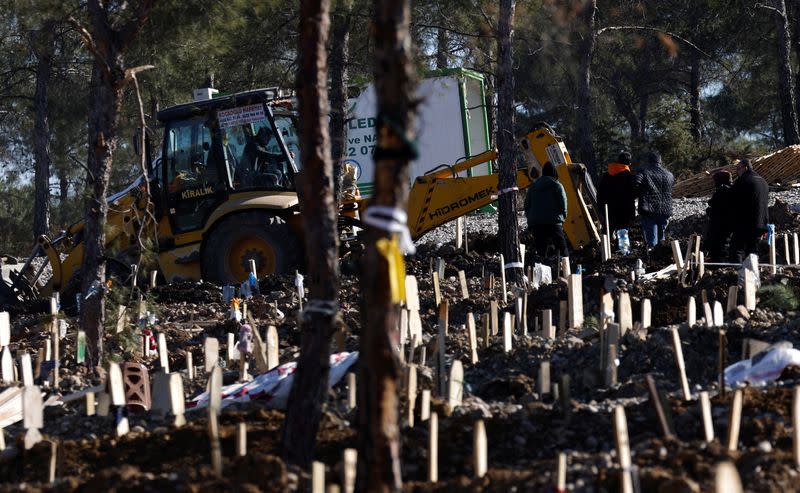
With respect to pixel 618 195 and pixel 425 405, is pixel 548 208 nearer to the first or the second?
pixel 618 195

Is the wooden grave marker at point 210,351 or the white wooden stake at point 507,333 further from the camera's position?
the white wooden stake at point 507,333

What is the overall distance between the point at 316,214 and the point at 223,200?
29.9 ft

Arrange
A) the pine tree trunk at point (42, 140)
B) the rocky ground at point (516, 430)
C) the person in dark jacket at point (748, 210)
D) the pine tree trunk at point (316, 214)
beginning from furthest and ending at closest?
the pine tree trunk at point (42, 140) → the person in dark jacket at point (748, 210) → the pine tree trunk at point (316, 214) → the rocky ground at point (516, 430)

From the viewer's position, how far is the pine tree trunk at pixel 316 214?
18.9 feet

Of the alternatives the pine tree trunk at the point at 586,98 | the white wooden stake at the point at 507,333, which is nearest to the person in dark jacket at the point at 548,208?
the white wooden stake at the point at 507,333

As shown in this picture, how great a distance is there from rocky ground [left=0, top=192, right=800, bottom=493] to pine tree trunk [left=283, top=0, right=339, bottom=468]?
0.34 meters

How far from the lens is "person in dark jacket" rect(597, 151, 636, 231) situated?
1505cm

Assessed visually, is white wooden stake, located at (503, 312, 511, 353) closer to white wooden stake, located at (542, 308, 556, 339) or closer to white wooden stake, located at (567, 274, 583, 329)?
white wooden stake, located at (542, 308, 556, 339)

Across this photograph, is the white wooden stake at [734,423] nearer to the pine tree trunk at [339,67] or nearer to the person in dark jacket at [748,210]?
the person in dark jacket at [748,210]

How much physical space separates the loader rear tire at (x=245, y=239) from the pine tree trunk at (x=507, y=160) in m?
2.70

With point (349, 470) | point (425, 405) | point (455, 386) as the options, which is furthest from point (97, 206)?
point (349, 470)

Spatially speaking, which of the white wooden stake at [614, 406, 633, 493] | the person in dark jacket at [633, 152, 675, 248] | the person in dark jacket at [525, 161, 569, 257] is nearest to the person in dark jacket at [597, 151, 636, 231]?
the person in dark jacket at [633, 152, 675, 248]

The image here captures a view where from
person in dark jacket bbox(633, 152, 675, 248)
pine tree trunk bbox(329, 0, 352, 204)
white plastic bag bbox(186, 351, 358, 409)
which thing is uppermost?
pine tree trunk bbox(329, 0, 352, 204)

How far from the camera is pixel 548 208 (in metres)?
14.1
